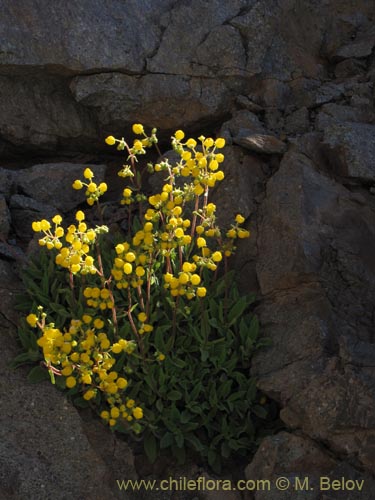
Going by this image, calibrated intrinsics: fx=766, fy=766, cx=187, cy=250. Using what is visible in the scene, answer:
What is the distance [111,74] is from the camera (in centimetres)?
677

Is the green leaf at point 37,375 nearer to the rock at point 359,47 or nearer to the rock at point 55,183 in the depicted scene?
the rock at point 55,183

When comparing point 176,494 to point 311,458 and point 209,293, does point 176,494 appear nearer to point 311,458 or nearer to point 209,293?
point 311,458

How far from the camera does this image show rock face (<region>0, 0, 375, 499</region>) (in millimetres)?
4723

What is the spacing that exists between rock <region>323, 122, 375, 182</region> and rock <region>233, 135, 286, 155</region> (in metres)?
0.37

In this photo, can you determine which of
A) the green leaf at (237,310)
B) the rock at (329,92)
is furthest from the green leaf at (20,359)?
the rock at (329,92)

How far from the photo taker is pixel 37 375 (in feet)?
16.8

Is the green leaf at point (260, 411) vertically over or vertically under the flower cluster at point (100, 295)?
under

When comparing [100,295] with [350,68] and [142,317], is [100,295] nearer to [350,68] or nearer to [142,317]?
[142,317]

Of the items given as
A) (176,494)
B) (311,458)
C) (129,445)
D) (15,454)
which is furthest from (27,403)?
(311,458)

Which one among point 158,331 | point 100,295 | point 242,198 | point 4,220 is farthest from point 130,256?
point 4,220

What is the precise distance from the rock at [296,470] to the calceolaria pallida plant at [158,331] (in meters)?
0.30

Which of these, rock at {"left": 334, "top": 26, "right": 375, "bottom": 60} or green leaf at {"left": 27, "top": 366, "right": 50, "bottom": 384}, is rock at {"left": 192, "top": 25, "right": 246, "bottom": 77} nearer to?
rock at {"left": 334, "top": 26, "right": 375, "bottom": 60}

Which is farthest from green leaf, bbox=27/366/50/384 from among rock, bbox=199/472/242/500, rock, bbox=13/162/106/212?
rock, bbox=13/162/106/212

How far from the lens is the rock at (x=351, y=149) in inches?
234
